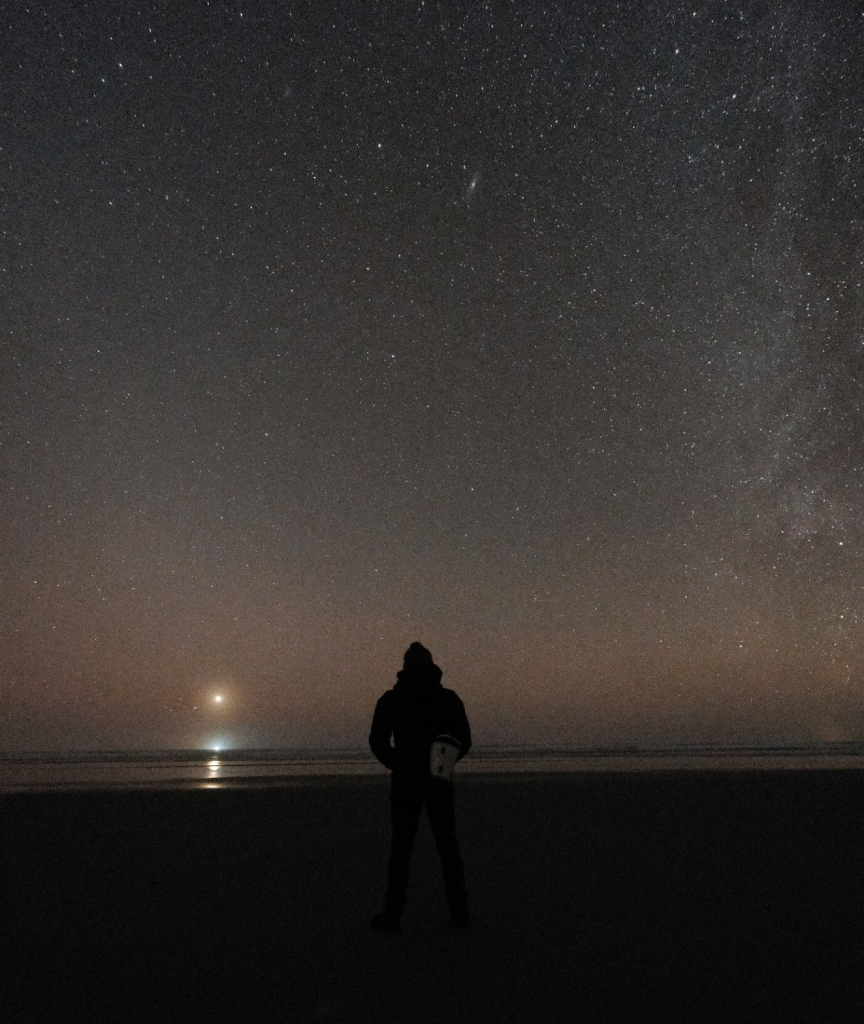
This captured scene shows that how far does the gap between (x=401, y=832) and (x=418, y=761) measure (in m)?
0.44

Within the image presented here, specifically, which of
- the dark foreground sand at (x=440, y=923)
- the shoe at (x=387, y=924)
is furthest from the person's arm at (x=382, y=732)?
the dark foreground sand at (x=440, y=923)

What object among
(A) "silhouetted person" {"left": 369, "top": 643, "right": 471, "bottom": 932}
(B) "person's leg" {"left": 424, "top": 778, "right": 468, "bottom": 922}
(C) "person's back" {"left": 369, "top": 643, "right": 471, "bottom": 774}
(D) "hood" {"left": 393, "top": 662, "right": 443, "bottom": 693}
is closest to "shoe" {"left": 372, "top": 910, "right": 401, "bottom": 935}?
Result: (A) "silhouetted person" {"left": 369, "top": 643, "right": 471, "bottom": 932}

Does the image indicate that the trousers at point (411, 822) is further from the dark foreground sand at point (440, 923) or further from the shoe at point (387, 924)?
the dark foreground sand at point (440, 923)

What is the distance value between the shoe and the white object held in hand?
95 centimetres

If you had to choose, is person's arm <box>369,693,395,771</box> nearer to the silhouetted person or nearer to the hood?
the silhouetted person

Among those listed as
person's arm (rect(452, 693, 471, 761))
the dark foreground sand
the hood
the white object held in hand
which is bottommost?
the dark foreground sand

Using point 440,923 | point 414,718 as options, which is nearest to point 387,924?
point 440,923

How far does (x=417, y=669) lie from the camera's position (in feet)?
16.5

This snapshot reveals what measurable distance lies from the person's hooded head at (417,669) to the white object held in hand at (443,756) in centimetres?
38

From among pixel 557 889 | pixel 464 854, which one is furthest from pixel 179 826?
pixel 557 889

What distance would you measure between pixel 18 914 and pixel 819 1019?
17.3ft

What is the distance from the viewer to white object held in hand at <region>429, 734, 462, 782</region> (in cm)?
478

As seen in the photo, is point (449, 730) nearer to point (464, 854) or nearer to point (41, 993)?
point (41, 993)

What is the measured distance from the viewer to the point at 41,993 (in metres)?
3.85
